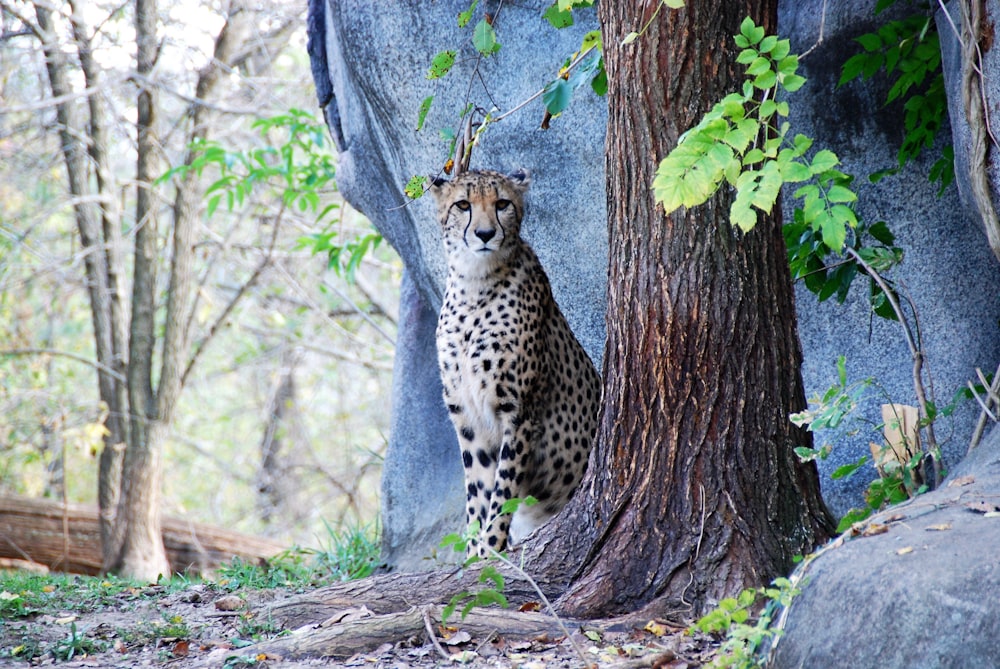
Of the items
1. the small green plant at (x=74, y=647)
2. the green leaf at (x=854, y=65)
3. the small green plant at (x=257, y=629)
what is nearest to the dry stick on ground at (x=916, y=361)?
the green leaf at (x=854, y=65)

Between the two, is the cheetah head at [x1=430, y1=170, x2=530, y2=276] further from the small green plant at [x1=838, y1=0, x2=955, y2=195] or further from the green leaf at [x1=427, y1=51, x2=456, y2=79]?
the small green plant at [x1=838, y1=0, x2=955, y2=195]

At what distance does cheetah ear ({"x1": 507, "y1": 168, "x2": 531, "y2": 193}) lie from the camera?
482cm

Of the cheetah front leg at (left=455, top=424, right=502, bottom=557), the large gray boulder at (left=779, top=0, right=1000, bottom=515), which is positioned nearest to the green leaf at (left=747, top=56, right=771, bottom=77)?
the large gray boulder at (left=779, top=0, right=1000, bottom=515)

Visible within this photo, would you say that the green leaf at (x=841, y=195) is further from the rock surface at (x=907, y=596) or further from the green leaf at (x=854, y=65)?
the green leaf at (x=854, y=65)

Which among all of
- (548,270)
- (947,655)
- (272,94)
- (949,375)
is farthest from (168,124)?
(947,655)

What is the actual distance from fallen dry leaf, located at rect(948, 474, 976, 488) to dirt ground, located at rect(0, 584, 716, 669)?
2.61 feet

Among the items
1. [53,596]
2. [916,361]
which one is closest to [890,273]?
[916,361]

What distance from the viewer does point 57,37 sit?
734 centimetres

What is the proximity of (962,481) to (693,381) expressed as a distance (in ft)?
2.60

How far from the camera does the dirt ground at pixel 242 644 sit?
281 centimetres

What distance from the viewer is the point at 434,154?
564cm

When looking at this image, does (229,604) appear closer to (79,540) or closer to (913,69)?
(913,69)

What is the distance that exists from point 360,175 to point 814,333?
113 inches

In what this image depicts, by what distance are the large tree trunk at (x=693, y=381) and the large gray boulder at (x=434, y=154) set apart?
2.08 m
